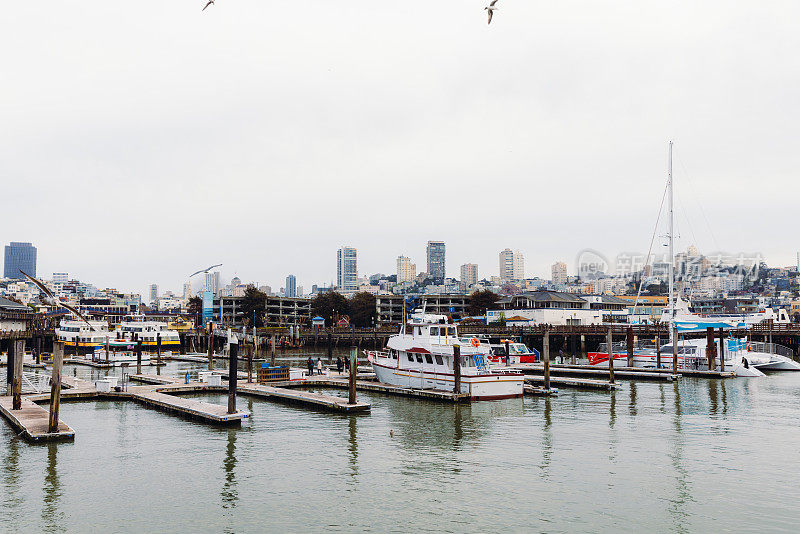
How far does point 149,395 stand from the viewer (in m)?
38.3

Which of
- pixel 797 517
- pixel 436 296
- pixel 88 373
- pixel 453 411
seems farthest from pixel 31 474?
pixel 436 296

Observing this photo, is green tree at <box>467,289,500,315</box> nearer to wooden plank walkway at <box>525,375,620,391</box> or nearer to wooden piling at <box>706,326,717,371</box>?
wooden piling at <box>706,326,717,371</box>

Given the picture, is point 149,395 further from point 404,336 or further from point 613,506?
point 613,506

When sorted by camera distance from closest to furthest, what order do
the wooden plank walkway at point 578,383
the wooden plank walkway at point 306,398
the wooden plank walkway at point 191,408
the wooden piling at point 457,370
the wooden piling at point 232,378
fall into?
the wooden plank walkway at point 191,408, the wooden piling at point 232,378, the wooden plank walkway at point 306,398, the wooden piling at point 457,370, the wooden plank walkway at point 578,383

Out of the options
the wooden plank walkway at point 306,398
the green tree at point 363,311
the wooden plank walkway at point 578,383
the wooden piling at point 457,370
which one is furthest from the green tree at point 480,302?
the wooden piling at point 457,370

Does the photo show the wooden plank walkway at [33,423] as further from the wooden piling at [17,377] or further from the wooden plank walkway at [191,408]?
the wooden plank walkway at [191,408]

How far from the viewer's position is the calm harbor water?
17719 millimetres

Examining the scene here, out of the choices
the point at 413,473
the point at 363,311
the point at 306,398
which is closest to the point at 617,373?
the point at 306,398

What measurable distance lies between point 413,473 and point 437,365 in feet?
64.8

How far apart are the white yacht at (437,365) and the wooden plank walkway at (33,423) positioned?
21086 millimetres

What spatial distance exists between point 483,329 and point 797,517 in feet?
279

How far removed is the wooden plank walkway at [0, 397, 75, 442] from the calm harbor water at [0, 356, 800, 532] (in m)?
0.55

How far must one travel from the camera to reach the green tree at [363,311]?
153750mm

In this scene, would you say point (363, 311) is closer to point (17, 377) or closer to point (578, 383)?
point (578, 383)
